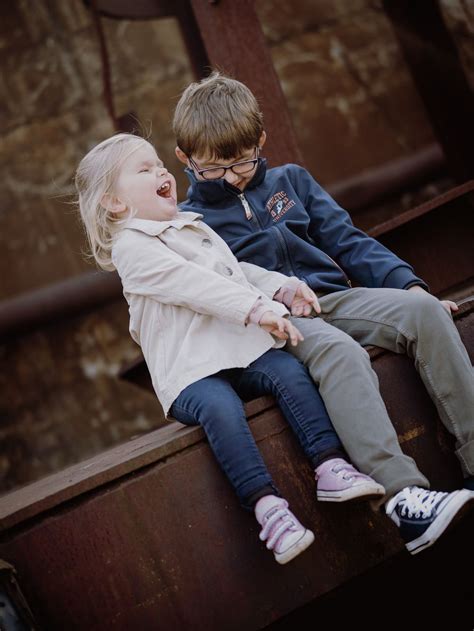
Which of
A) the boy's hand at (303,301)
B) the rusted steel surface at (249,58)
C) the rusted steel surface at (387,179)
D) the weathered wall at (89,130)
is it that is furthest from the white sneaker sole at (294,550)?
the rusted steel surface at (387,179)

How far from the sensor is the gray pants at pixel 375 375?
2.09 meters

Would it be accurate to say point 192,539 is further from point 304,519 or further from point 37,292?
point 37,292

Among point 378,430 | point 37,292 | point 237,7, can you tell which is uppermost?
point 237,7

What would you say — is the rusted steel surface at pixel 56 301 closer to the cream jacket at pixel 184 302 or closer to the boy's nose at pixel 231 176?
the boy's nose at pixel 231 176

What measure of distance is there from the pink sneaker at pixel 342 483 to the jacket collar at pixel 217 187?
106 cm

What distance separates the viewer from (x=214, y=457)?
2.21 m

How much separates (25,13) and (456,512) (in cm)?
516

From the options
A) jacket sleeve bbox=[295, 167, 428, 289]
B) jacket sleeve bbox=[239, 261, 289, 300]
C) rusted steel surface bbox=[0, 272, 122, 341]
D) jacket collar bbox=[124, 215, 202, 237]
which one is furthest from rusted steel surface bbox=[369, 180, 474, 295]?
rusted steel surface bbox=[0, 272, 122, 341]

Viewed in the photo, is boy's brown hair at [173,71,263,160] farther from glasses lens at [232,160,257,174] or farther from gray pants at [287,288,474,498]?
gray pants at [287,288,474,498]

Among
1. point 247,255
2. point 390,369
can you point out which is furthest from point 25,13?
point 390,369

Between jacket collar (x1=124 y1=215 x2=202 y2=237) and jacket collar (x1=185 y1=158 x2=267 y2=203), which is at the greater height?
jacket collar (x1=185 y1=158 x2=267 y2=203)

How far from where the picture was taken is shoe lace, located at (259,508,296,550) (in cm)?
199

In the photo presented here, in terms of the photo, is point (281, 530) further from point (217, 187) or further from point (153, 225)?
point (217, 187)

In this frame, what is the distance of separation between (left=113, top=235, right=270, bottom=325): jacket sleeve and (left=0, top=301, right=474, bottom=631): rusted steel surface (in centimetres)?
31
